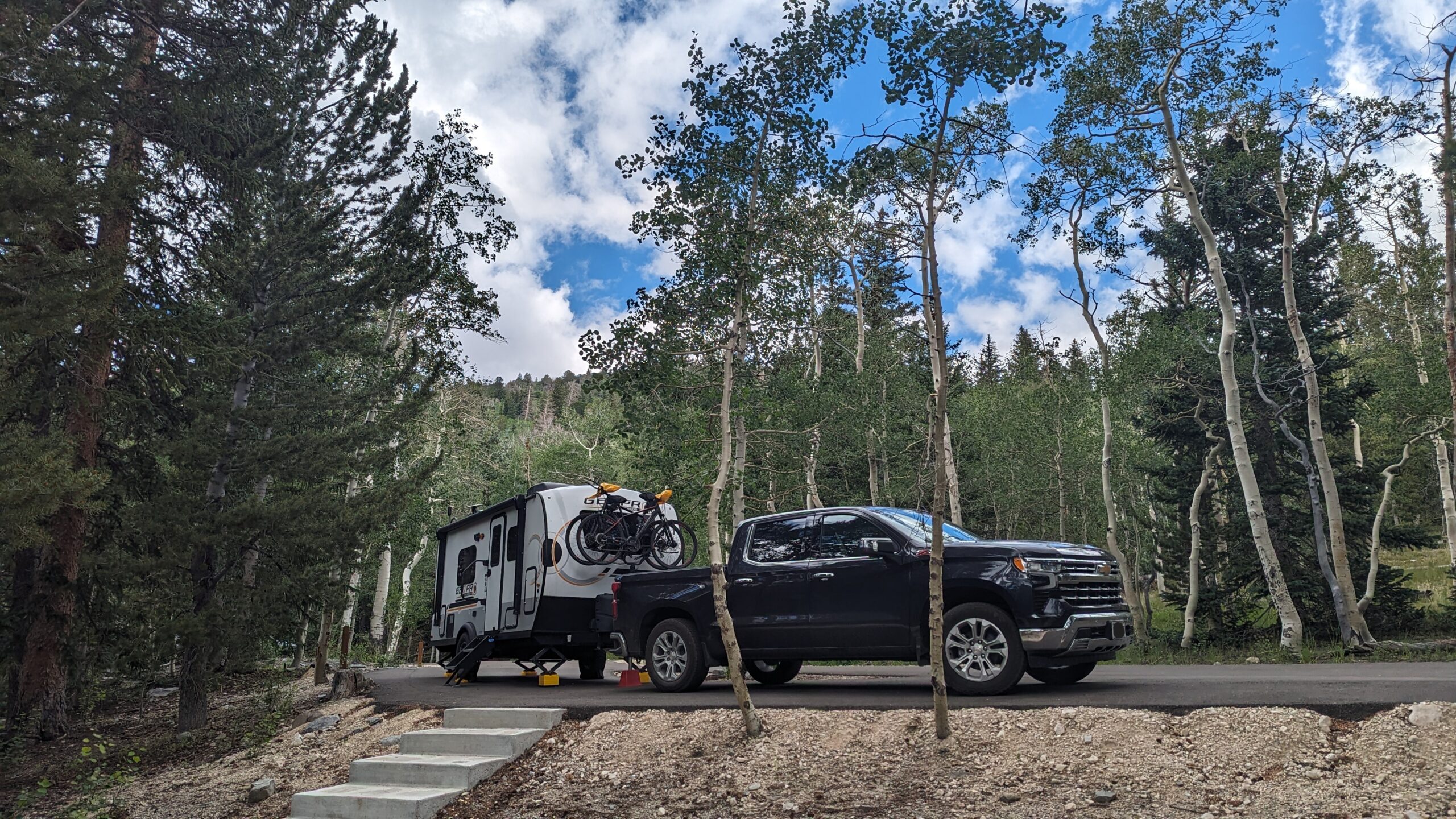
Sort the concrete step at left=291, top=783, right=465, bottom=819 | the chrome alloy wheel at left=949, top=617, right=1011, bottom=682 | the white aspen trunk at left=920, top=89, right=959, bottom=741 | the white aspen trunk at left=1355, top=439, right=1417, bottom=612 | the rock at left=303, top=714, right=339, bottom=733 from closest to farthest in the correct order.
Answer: the white aspen trunk at left=920, top=89, right=959, bottom=741, the concrete step at left=291, top=783, right=465, bottom=819, the chrome alloy wheel at left=949, top=617, right=1011, bottom=682, the rock at left=303, top=714, right=339, bottom=733, the white aspen trunk at left=1355, top=439, right=1417, bottom=612

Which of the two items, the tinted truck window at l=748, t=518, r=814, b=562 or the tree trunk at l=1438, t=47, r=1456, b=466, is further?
the tree trunk at l=1438, t=47, r=1456, b=466

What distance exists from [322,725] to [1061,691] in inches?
353

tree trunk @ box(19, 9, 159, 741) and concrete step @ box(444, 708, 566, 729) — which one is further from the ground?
tree trunk @ box(19, 9, 159, 741)

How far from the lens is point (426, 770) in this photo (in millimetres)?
7863

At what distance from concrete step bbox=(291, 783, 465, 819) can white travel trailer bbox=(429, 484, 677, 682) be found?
471 centimetres

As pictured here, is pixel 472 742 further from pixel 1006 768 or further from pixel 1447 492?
pixel 1447 492

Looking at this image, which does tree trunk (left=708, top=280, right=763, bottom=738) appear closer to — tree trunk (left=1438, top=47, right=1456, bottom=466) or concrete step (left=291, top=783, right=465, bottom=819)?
concrete step (left=291, top=783, right=465, bottom=819)

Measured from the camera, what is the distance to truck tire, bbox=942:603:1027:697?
26.1ft

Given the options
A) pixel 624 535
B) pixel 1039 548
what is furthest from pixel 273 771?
pixel 1039 548

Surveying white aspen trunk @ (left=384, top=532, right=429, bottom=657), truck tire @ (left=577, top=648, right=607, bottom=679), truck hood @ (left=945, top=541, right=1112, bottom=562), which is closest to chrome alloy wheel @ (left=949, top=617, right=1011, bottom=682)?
truck hood @ (left=945, top=541, right=1112, bottom=562)

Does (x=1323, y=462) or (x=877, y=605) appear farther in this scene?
(x=1323, y=462)

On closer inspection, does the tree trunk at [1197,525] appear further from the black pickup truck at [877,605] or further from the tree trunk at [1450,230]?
the black pickup truck at [877,605]

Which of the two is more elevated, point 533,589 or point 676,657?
point 533,589

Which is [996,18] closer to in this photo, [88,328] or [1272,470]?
[88,328]
